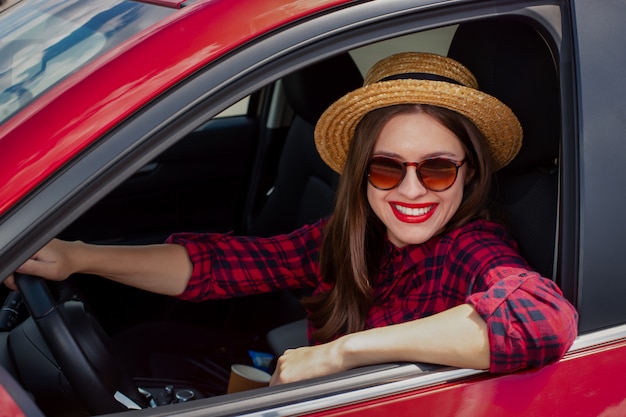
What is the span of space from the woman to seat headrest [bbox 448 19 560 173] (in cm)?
3

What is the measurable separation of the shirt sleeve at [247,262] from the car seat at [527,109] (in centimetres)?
54

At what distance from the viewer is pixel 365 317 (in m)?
1.93

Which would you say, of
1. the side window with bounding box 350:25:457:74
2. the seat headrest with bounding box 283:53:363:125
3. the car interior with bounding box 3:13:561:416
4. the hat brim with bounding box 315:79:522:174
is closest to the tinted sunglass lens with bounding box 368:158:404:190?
the hat brim with bounding box 315:79:522:174

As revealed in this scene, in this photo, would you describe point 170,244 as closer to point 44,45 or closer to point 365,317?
point 365,317

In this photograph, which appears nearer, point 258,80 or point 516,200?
point 258,80

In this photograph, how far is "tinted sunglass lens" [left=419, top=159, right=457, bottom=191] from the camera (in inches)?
68.2

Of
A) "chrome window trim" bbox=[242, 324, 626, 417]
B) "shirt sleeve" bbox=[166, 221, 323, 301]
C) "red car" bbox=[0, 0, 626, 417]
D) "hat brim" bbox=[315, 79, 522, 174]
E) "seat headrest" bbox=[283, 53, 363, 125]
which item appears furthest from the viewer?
"seat headrest" bbox=[283, 53, 363, 125]

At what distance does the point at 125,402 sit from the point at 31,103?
1.93 ft

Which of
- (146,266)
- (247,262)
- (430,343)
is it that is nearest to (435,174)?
(430,343)

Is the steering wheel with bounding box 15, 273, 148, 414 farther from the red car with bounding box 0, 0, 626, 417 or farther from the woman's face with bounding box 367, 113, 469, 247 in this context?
the woman's face with bounding box 367, 113, 469, 247

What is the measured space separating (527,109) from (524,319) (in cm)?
48

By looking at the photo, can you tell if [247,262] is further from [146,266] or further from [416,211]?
[416,211]

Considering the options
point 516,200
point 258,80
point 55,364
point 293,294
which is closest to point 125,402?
point 55,364

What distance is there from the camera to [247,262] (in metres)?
2.12
